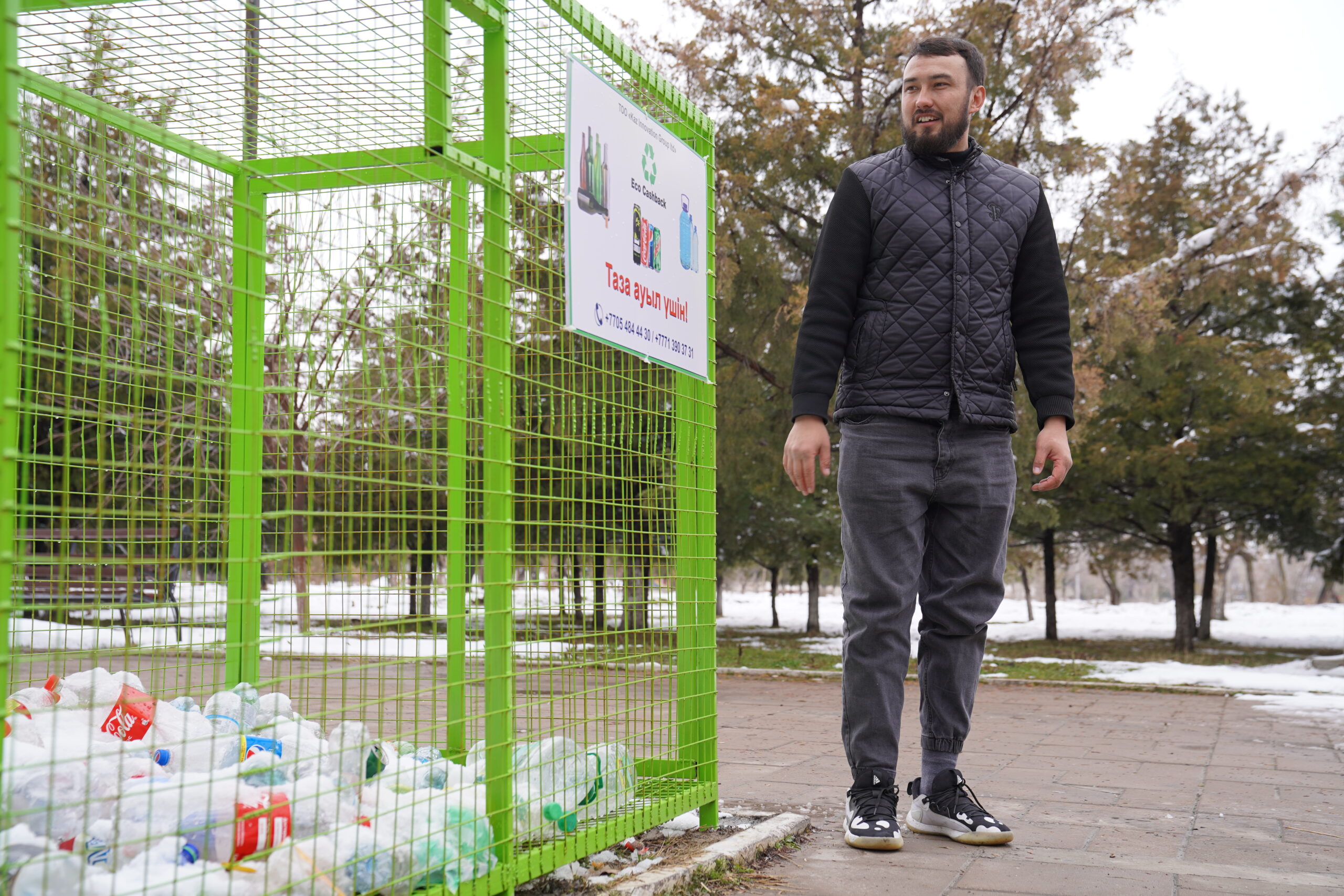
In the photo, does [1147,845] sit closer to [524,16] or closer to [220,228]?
[524,16]

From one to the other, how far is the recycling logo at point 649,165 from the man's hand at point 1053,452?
0.86 meters

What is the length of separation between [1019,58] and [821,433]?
33.8 feet

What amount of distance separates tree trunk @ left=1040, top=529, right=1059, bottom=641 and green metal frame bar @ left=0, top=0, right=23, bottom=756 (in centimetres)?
1974

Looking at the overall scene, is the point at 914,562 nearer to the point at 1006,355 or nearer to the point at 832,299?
the point at 1006,355

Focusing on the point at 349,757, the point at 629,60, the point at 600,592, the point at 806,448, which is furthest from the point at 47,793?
the point at 629,60

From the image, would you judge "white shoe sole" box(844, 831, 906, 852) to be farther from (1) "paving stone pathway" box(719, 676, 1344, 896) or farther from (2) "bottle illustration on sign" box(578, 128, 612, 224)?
(2) "bottle illustration on sign" box(578, 128, 612, 224)

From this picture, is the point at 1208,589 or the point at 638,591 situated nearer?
the point at 638,591

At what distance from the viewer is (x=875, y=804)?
316 cm

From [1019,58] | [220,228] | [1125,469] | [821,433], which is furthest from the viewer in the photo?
[1125,469]

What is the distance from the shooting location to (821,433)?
321 centimetres

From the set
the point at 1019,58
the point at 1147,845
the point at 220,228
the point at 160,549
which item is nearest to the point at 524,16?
the point at 220,228

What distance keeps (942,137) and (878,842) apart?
6.83ft

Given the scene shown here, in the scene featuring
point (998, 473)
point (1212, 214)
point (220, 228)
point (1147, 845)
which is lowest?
point (1147, 845)

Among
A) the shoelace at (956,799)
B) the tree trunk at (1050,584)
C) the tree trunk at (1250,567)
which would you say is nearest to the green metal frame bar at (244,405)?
the shoelace at (956,799)
